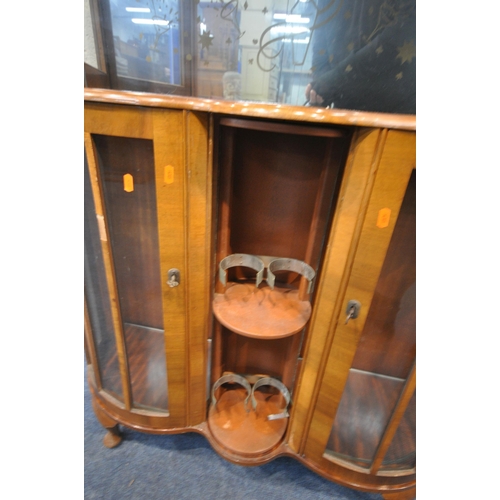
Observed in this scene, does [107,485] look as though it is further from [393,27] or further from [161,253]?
[393,27]

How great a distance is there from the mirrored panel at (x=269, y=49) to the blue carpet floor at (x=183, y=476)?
1390 mm

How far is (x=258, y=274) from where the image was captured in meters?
0.91

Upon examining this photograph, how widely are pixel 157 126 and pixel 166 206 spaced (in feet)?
0.64

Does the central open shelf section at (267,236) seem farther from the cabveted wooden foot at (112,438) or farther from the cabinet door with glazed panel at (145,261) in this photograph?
the cabveted wooden foot at (112,438)

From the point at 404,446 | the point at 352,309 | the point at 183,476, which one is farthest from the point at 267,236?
the point at 183,476

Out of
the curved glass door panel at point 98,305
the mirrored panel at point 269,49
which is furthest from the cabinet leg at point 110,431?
the mirrored panel at point 269,49

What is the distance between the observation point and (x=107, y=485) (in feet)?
3.44

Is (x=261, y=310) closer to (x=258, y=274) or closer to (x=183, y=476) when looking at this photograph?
(x=258, y=274)

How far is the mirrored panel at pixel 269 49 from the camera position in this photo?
0.78 metres

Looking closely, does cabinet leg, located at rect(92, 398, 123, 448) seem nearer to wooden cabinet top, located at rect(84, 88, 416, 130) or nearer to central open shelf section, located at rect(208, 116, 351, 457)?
central open shelf section, located at rect(208, 116, 351, 457)

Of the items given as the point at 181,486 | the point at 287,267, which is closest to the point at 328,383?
the point at 287,267

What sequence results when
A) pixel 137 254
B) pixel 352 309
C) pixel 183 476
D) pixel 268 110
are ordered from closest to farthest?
pixel 268 110
pixel 352 309
pixel 137 254
pixel 183 476

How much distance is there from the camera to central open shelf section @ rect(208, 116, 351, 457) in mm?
800

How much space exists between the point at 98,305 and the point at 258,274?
1.84 ft
